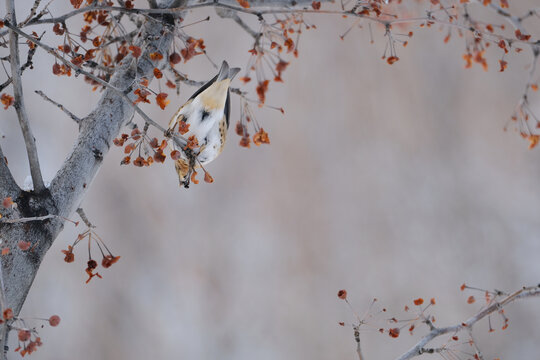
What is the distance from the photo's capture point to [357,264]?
7.23 feet

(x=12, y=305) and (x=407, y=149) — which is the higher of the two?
(x=407, y=149)

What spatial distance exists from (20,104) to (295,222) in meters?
1.73

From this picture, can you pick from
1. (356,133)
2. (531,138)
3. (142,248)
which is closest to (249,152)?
(356,133)

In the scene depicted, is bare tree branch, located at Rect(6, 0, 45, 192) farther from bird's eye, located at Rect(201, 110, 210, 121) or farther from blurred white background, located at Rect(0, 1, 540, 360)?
blurred white background, located at Rect(0, 1, 540, 360)

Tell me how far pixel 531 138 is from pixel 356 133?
158cm

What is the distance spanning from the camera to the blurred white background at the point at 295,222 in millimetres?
2104

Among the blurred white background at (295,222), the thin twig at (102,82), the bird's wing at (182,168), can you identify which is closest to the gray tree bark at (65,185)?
the thin twig at (102,82)

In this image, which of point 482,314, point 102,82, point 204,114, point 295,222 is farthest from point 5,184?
point 295,222

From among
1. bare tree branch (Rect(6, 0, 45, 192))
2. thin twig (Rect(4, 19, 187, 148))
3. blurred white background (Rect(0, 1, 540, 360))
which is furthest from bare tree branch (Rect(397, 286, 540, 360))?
blurred white background (Rect(0, 1, 540, 360))

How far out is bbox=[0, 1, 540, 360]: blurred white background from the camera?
2.10 m

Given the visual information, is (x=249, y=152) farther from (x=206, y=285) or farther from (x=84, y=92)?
(x=84, y=92)

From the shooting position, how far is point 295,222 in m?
2.30

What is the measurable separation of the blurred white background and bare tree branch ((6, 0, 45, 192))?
55.9 inches

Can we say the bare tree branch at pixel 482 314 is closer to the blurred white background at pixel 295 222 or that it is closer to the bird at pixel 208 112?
the bird at pixel 208 112
